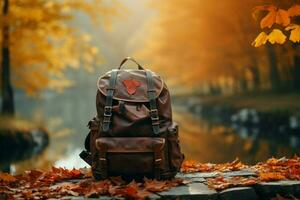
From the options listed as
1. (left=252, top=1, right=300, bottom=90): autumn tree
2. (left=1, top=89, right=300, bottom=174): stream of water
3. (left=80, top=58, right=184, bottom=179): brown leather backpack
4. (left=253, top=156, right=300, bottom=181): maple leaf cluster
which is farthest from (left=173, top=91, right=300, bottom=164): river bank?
(left=252, top=1, right=300, bottom=90): autumn tree

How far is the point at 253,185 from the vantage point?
14.0 ft

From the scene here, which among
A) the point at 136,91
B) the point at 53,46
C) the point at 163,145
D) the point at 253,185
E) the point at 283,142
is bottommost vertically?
the point at 283,142

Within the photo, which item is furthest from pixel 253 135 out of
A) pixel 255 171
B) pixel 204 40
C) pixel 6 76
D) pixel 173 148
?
pixel 173 148

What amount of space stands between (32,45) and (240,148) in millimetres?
7990

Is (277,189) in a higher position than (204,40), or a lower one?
lower

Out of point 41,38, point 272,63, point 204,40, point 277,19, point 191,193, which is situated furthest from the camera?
point 204,40

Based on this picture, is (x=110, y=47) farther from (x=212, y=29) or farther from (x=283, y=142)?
(x=283, y=142)

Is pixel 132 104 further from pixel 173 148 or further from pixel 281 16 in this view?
pixel 281 16

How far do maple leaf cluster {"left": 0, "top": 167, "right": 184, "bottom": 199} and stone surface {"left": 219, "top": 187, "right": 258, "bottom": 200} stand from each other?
0.46 m

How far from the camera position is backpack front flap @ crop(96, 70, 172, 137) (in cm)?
447

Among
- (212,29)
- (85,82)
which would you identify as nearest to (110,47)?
(85,82)

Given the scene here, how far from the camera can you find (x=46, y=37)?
57.5ft

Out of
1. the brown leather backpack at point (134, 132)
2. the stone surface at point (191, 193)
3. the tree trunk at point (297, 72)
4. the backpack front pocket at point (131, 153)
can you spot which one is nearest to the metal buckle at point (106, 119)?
the brown leather backpack at point (134, 132)

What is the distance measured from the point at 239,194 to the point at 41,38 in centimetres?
1400
